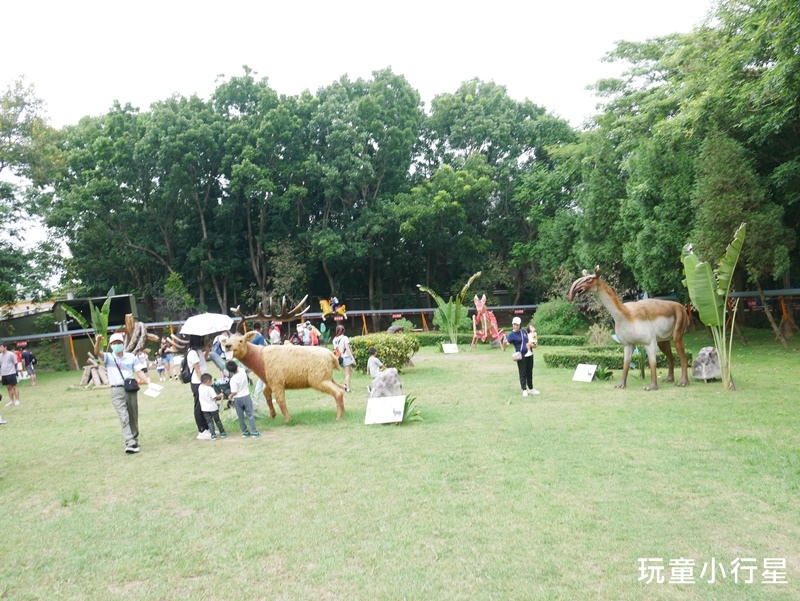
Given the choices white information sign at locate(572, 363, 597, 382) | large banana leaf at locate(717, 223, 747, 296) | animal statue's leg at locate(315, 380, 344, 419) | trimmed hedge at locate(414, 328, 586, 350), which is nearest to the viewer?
animal statue's leg at locate(315, 380, 344, 419)

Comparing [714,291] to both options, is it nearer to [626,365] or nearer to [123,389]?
[626,365]

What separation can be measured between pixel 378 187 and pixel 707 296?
884 inches

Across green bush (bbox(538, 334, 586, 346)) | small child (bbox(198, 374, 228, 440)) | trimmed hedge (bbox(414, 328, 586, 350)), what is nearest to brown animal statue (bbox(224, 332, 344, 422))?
small child (bbox(198, 374, 228, 440))

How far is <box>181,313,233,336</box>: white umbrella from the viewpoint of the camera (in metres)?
10.3

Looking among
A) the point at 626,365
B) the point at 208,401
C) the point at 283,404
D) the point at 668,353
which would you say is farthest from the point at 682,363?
the point at 208,401

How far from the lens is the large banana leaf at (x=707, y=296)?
11.0m

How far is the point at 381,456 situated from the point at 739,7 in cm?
1635

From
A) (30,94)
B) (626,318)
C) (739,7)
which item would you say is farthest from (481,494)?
(30,94)

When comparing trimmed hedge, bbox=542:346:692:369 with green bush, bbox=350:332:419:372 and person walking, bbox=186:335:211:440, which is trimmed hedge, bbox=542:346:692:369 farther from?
person walking, bbox=186:335:211:440

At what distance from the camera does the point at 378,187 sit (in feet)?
105

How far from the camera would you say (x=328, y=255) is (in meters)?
29.8

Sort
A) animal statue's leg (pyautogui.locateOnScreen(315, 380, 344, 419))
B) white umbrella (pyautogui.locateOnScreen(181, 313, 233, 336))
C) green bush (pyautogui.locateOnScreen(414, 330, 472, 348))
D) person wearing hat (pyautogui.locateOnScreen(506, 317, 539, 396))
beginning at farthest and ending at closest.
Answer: green bush (pyautogui.locateOnScreen(414, 330, 472, 348)) → person wearing hat (pyautogui.locateOnScreen(506, 317, 539, 396)) → white umbrella (pyautogui.locateOnScreen(181, 313, 233, 336)) → animal statue's leg (pyautogui.locateOnScreen(315, 380, 344, 419))

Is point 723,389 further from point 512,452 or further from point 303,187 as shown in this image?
point 303,187

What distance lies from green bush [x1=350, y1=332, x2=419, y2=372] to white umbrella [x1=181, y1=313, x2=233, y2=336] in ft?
15.0
